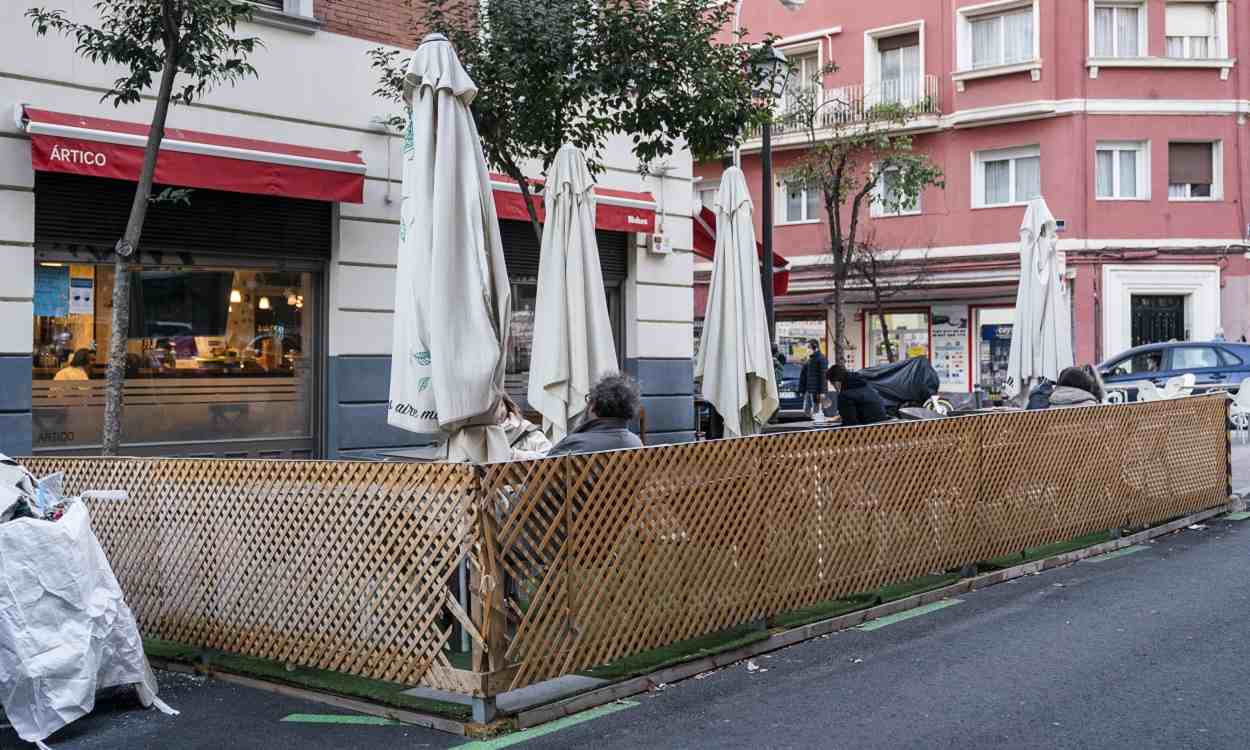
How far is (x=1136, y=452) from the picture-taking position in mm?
10625

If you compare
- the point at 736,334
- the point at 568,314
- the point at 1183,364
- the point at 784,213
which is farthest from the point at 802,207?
the point at 568,314

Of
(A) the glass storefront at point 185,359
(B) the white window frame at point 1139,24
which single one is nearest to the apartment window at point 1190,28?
(B) the white window frame at point 1139,24

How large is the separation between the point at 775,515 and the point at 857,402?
185 inches

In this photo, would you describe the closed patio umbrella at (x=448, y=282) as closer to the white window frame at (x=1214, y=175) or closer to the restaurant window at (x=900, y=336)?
the restaurant window at (x=900, y=336)

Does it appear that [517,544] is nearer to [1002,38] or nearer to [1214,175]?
[1214,175]

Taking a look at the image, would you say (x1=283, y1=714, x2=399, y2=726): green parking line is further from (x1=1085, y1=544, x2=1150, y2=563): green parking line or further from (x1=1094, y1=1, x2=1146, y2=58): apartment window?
(x1=1094, y1=1, x2=1146, y2=58): apartment window

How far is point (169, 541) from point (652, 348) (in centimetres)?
944

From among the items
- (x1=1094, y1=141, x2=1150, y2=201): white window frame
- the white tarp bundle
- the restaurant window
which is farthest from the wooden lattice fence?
the restaurant window

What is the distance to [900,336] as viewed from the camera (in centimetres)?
3133

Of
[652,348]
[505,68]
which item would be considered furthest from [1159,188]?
[505,68]

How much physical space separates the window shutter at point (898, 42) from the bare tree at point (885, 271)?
4988mm

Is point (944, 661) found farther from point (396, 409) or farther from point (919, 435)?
point (396, 409)

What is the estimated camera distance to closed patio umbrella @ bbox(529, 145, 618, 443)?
9.34 m

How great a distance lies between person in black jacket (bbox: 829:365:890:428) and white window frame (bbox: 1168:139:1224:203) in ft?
65.3
